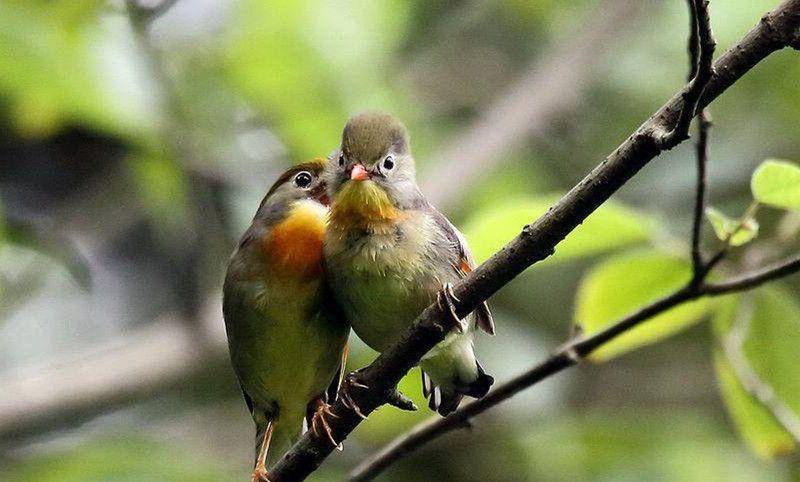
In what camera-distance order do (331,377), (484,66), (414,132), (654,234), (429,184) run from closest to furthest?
1. (654,234)
2. (331,377)
3. (429,184)
4. (414,132)
5. (484,66)

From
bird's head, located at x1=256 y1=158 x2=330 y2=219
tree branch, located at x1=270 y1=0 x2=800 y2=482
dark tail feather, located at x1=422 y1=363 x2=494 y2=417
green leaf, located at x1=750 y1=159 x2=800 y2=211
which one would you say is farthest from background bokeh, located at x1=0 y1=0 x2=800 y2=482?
green leaf, located at x1=750 y1=159 x2=800 y2=211

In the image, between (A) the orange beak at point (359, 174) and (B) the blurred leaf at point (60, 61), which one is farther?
(B) the blurred leaf at point (60, 61)

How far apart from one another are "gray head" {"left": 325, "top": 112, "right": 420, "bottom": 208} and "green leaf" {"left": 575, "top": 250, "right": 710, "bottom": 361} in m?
0.48

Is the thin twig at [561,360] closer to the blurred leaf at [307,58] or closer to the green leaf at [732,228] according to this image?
the green leaf at [732,228]

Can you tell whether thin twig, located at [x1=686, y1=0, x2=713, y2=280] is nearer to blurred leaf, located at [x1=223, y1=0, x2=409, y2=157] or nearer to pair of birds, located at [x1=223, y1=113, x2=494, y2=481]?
pair of birds, located at [x1=223, y1=113, x2=494, y2=481]

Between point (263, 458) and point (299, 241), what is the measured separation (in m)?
0.59

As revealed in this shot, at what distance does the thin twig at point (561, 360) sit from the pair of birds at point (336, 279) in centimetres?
15

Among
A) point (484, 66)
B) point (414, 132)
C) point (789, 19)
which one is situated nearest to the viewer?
point (789, 19)

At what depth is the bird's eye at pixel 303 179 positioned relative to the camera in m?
3.21

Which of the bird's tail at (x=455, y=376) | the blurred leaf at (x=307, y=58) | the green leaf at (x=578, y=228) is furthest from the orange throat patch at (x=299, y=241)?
the blurred leaf at (x=307, y=58)

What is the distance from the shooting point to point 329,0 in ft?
15.5

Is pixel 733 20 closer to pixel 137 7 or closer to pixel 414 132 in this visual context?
pixel 414 132

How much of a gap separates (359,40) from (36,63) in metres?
1.32

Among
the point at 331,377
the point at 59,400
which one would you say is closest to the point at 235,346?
the point at 331,377
